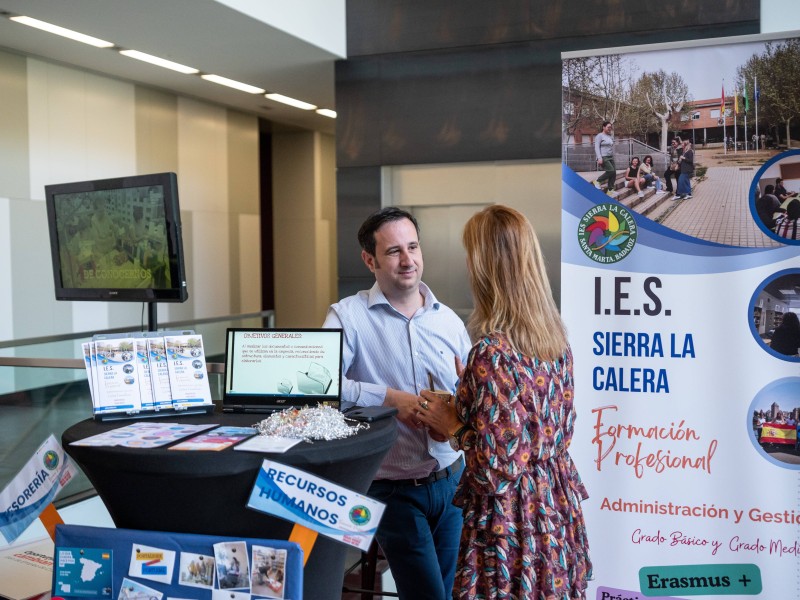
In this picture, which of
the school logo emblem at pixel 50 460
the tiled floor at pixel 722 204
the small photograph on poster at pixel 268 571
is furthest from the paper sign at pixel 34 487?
the tiled floor at pixel 722 204

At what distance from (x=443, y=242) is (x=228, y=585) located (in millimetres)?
5419

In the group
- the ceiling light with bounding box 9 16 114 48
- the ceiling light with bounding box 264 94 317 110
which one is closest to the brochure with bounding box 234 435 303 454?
the ceiling light with bounding box 9 16 114 48

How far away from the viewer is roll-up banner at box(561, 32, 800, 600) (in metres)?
2.78

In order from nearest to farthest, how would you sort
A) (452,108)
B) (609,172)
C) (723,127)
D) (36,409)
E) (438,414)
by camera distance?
1. (438,414)
2. (723,127)
3. (609,172)
4. (36,409)
5. (452,108)

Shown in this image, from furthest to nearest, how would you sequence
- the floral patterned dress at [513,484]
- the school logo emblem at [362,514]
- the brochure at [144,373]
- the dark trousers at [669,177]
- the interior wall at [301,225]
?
the interior wall at [301,225] → the dark trousers at [669,177] → the brochure at [144,373] → the floral patterned dress at [513,484] → the school logo emblem at [362,514]

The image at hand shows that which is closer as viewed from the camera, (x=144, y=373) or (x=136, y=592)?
(x=136, y=592)

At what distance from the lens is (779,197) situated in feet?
9.09

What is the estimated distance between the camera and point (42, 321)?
7273mm

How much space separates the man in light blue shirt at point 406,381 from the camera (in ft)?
8.14

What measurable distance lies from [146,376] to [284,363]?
38 centimetres

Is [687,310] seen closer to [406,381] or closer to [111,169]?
[406,381]

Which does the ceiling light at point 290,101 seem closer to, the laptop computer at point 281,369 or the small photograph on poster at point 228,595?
the laptop computer at point 281,369

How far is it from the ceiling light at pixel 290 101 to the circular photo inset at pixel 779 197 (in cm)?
685

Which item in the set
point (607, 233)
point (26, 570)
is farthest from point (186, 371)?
point (607, 233)
